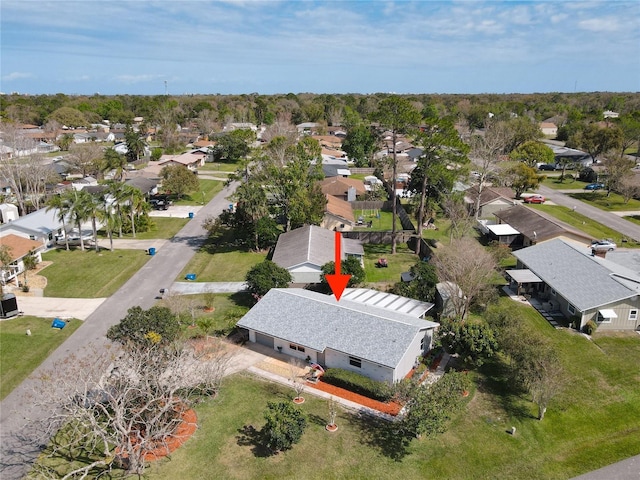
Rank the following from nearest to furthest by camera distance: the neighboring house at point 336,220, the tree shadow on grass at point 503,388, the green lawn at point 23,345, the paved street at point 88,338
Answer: the paved street at point 88,338, the tree shadow on grass at point 503,388, the green lawn at point 23,345, the neighboring house at point 336,220

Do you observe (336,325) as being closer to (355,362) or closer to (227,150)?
(355,362)

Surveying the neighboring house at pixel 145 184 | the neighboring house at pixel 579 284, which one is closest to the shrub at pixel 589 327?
the neighboring house at pixel 579 284

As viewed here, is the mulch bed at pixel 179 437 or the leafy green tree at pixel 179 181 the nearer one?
the mulch bed at pixel 179 437

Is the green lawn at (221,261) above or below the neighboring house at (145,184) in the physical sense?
below

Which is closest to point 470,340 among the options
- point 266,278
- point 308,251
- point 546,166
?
point 266,278

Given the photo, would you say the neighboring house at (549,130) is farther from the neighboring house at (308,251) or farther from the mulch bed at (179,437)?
the mulch bed at (179,437)
